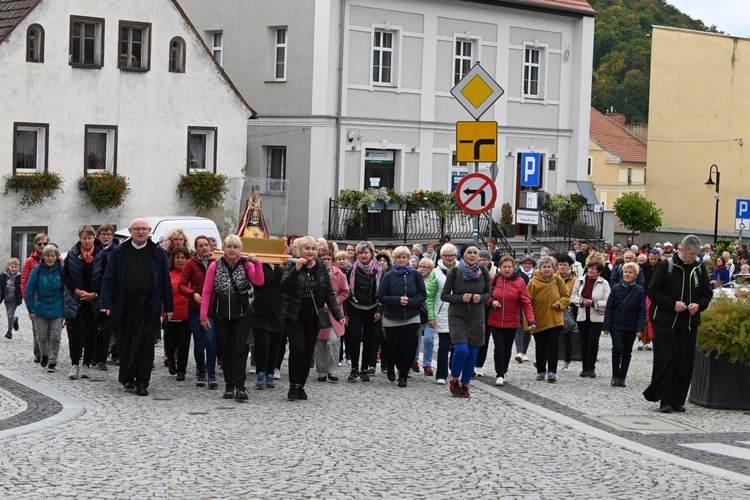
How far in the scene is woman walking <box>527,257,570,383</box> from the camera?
17.5 meters

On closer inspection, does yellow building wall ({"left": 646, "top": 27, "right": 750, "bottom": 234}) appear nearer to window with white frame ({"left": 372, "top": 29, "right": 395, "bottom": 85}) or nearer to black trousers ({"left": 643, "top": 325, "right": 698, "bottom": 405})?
window with white frame ({"left": 372, "top": 29, "right": 395, "bottom": 85})

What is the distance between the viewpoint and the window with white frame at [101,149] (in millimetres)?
36062

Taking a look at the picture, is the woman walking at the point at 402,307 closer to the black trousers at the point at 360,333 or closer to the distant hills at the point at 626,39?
the black trousers at the point at 360,333

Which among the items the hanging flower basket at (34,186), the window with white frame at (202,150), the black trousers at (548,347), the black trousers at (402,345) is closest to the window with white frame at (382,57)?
the window with white frame at (202,150)

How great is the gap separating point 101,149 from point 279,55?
698 centimetres

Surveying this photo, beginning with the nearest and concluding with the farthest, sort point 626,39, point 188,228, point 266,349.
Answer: point 266,349 → point 188,228 → point 626,39

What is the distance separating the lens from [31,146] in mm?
35000

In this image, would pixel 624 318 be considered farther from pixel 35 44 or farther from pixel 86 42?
pixel 86 42

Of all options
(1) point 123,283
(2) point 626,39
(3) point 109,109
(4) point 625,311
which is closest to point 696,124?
(3) point 109,109

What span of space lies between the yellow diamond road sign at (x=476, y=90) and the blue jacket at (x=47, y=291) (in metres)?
5.83

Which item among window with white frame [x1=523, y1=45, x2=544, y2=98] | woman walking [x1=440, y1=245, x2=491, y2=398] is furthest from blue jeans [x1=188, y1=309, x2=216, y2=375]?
window with white frame [x1=523, y1=45, x2=544, y2=98]

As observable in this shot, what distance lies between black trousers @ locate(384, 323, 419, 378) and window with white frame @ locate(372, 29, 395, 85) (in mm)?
24739

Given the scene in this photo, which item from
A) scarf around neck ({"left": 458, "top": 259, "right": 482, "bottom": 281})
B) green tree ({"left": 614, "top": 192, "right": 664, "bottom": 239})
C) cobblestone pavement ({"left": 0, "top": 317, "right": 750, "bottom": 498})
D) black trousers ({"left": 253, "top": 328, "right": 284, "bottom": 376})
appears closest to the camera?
cobblestone pavement ({"left": 0, "top": 317, "right": 750, "bottom": 498})

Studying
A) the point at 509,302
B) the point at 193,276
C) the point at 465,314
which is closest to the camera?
the point at 465,314
